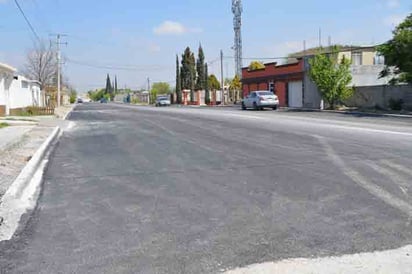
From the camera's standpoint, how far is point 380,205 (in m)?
6.90

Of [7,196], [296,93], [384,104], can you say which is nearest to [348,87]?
[384,104]

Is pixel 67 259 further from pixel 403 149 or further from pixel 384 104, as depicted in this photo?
pixel 384 104

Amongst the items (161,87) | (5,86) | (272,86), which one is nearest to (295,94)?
(272,86)

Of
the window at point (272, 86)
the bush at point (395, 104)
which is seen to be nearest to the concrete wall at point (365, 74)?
the bush at point (395, 104)

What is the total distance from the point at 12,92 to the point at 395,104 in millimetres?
27874

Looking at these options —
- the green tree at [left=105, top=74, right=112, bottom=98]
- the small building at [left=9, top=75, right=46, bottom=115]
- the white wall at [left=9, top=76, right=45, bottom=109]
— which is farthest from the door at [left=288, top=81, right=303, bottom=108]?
the green tree at [left=105, top=74, right=112, bottom=98]

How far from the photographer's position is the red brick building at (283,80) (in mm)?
45938

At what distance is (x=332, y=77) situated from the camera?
3784 cm

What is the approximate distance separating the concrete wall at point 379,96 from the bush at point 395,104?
214 millimetres

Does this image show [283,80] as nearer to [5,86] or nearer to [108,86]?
[5,86]

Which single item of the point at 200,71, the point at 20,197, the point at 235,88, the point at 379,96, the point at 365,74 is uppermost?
the point at 200,71

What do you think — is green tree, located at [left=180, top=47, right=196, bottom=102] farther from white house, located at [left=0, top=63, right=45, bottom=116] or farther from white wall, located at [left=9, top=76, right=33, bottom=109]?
white wall, located at [left=9, top=76, right=33, bottom=109]

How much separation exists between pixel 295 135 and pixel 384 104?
2063 cm

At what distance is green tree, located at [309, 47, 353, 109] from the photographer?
37875 millimetres
